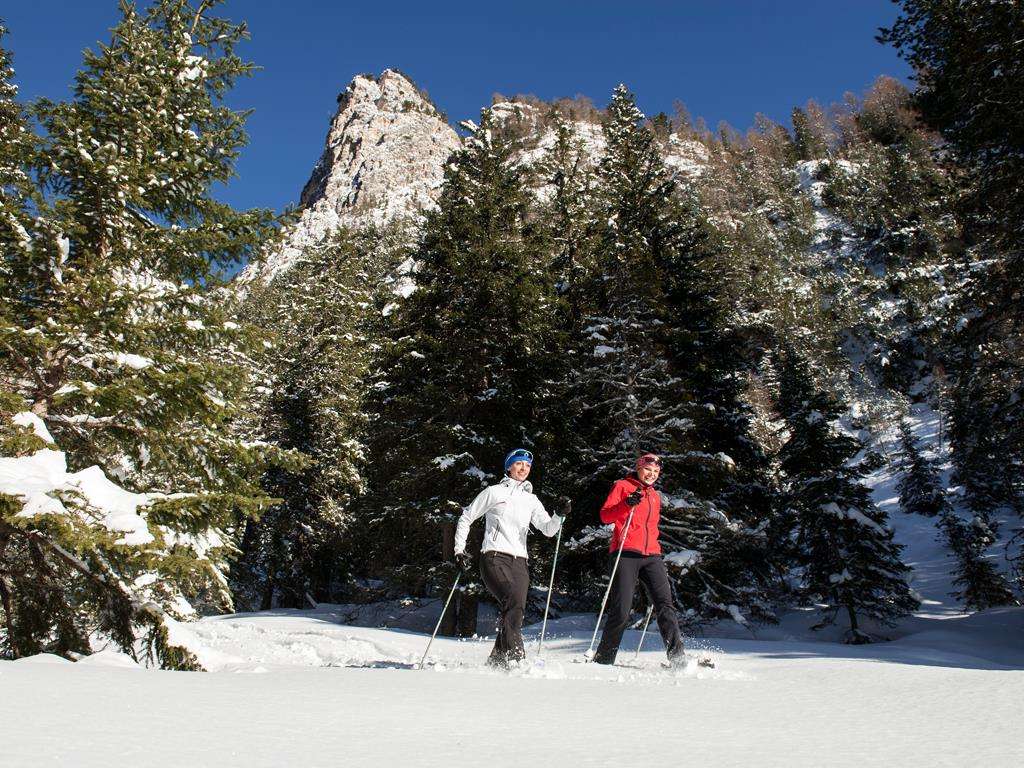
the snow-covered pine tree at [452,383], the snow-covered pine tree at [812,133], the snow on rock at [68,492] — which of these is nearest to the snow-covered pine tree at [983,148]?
the snow-covered pine tree at [452,383]

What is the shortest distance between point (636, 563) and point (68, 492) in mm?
5586

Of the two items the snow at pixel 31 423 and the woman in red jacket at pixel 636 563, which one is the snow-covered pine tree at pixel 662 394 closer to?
the woman in red jacket at pixel 636 563

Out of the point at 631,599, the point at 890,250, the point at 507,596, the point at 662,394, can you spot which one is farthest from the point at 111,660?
the point at 890,250

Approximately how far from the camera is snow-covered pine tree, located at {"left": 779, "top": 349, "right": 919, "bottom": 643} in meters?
15.1

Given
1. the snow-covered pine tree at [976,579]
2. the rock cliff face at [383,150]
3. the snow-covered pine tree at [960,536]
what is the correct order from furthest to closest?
the rock cliff face at [383,150] → the snow-covered pine tree at [960,536] → the snow-covered pine tree at [976,579]

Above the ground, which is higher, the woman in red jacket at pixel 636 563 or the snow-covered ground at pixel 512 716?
the woman in red jacket at pixel 636 563

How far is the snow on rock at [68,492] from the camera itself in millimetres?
5617

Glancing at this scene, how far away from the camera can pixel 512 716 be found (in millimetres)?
3287

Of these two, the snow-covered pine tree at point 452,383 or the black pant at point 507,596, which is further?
the snow-covered pine tree at point 452,383

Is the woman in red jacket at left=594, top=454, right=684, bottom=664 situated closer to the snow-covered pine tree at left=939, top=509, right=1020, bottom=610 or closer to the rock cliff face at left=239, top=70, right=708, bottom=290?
the snow-covered pine tree at left=939, top=509, right=1020, bottom=610

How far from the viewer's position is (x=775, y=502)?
667 inches

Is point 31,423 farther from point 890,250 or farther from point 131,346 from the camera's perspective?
point 890,250

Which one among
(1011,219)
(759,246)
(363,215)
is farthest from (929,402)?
(363,215)

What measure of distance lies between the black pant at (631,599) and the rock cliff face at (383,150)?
131 m
